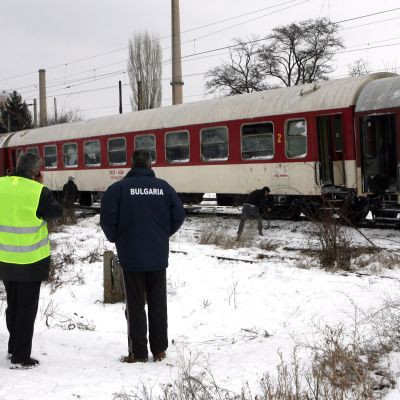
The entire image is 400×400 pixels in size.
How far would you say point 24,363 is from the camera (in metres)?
4.03

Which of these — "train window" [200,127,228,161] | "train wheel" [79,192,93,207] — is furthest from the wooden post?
"train wheel" [79,192,93,207]

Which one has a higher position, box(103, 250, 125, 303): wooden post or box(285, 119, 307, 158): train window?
box(285, 119, 307, 158): train window

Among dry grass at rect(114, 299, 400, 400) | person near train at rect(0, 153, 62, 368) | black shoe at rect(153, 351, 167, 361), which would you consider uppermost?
person near train at rect(0, 153, 62, 368)

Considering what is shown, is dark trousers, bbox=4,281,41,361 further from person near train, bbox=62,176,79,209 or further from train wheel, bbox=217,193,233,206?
person near train, bbox=62,176,79,209

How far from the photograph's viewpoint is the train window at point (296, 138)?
11758mm

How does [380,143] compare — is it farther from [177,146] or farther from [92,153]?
[92,153]

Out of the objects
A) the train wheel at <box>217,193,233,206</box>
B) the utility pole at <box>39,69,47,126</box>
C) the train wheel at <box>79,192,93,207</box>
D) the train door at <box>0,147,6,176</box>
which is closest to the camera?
the train wheel at <box>217,193,233,206</box>

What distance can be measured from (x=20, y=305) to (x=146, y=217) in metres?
1.15

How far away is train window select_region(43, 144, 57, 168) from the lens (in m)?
19.2

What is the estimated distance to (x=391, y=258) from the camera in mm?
7938

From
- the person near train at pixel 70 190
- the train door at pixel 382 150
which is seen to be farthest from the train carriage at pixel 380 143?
the person near train at pixel 70 190

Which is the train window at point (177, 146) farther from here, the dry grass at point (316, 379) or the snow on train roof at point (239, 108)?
the dry grass at point (316, 379)

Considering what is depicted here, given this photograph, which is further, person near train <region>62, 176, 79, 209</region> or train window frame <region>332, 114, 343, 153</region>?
person near train <region>62, 176, 79, 209</region>

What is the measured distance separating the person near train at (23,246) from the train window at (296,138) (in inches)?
333
